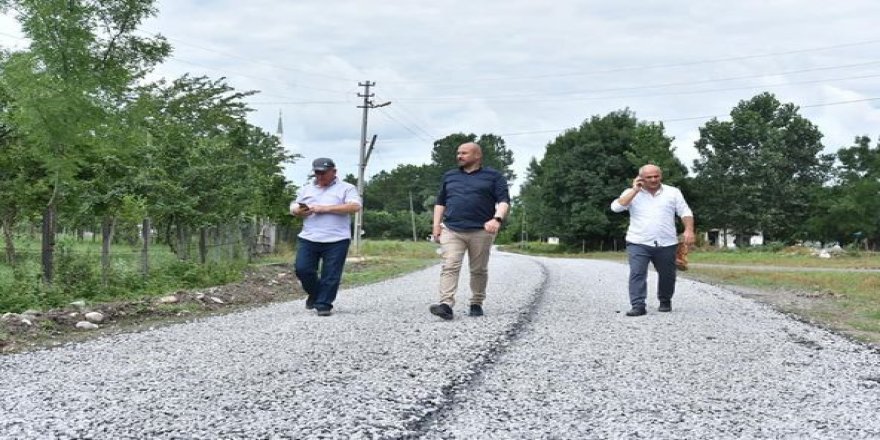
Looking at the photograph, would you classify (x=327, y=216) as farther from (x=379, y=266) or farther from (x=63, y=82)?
(x=379, y=266)

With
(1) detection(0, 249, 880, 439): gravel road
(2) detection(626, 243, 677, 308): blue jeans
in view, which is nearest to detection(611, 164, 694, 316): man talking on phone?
(2) detection(626, 243, 677, 308): blue jeans

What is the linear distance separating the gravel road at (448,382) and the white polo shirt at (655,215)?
1241 mm

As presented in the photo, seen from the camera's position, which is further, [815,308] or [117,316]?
[815,308]

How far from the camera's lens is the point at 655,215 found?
8250 mm

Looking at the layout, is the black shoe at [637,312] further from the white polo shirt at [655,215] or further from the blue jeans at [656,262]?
the white polo shirt at [655,215]

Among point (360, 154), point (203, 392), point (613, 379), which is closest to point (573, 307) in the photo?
point (613, 379)

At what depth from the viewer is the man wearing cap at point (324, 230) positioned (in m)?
7.83

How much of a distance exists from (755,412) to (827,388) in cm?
90

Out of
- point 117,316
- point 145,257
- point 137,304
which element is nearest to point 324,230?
point 117,316

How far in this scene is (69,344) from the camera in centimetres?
608

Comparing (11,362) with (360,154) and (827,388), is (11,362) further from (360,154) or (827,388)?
(360,154)

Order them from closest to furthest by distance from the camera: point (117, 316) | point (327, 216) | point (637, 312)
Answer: point (637, 312)
point (327, 216)
point (117, 316)

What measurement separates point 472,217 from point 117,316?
4.07 metres

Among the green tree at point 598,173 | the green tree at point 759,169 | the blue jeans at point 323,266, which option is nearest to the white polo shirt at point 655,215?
the blue jeans at point 323,266
